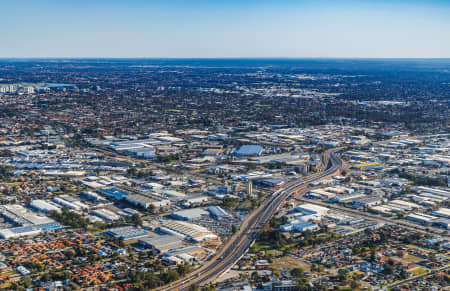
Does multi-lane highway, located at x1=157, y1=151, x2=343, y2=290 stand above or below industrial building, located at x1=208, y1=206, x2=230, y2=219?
below

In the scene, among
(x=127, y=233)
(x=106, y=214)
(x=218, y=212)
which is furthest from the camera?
(x=218, y=212)

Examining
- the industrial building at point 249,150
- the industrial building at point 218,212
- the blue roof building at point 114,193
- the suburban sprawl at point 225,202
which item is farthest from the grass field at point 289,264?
the industrial building at point 249,150

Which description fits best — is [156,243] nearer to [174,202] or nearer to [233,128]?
[174,202]

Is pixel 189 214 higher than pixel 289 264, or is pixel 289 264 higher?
pixel 189 214

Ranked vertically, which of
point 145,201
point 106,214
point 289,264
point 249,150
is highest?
point 249,150

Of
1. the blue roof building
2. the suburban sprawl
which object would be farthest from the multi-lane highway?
the blue roof building

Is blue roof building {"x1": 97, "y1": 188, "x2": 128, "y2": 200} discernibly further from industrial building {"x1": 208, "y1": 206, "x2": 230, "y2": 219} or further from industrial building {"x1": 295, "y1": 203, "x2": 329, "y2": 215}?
industrial building {"x1": 295, "y1": 203, "x2": 329, "y2": 215}

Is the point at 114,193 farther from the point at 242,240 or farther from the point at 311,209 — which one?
the point at 311,209

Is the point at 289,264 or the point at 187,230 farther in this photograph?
the point at 187,230

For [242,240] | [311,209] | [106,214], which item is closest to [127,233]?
[106,214]

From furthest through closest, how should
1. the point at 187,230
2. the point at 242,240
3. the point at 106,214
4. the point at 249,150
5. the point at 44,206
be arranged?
the point at 249,150, the point at 44,206, the point at 106,214, the point at 187,230, the point at 242,240
